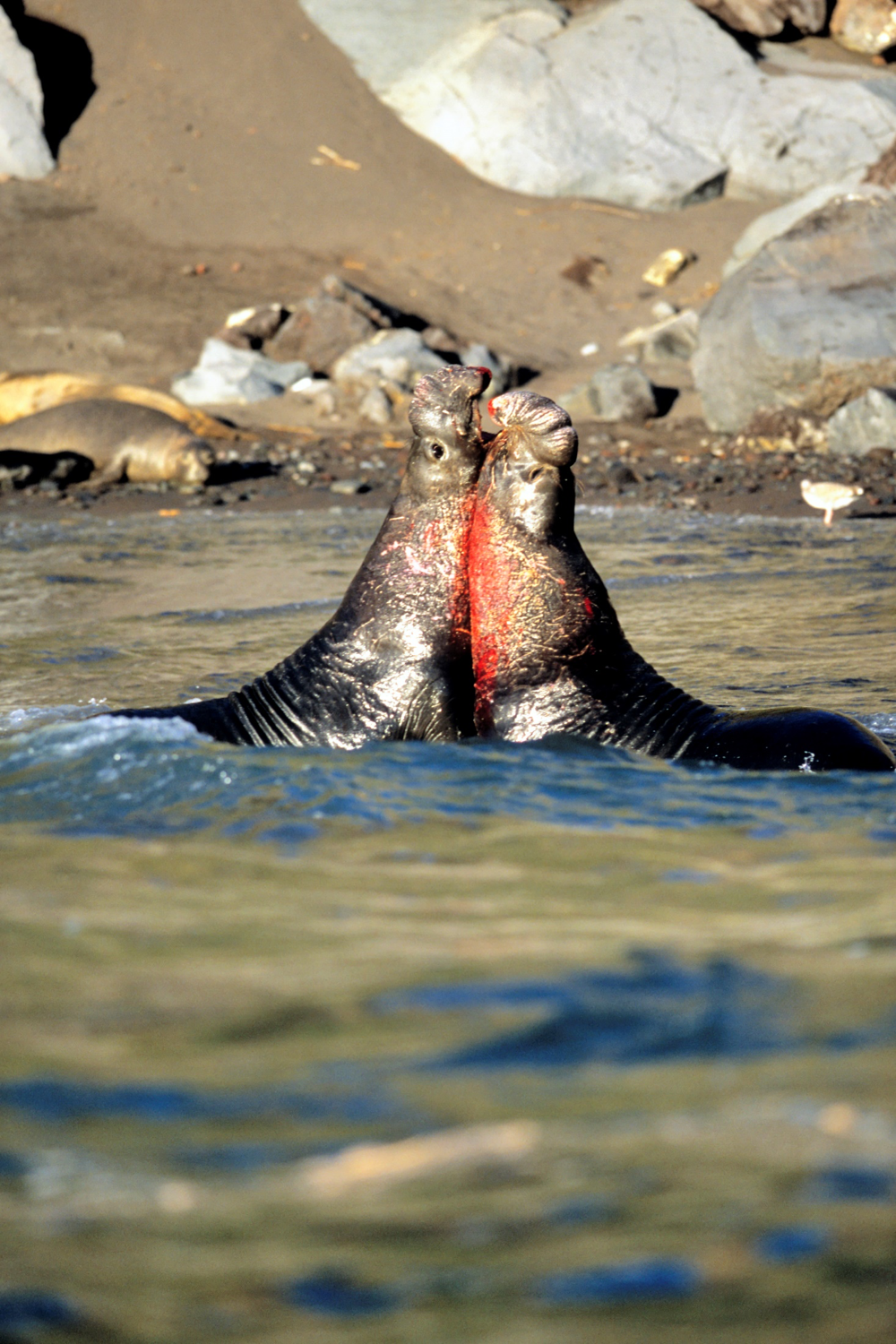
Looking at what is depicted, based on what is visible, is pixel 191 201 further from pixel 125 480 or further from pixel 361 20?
pixel 125 480

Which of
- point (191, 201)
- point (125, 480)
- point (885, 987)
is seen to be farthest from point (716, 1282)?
point (191, 201)

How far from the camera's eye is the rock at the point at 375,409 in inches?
675

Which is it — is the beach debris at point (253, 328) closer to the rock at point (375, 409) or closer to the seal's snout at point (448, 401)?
the rock at point (375, 409)

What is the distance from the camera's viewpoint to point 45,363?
1938 centimetres

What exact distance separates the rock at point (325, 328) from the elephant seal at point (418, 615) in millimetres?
14581

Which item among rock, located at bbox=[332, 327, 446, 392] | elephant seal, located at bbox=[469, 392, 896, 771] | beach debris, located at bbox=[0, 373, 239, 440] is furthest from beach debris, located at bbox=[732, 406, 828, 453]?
elephant seal, located at bbox=[469, 392, 896, 771]

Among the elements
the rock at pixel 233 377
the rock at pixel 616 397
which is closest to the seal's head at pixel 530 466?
the rock at pixel 616 397

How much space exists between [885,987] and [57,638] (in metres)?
6.32

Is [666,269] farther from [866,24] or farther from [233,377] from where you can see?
[866,24]

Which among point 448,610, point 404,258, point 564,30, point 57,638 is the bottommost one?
point 57,638

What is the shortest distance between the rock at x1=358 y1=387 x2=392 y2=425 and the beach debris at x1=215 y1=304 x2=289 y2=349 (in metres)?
2.90

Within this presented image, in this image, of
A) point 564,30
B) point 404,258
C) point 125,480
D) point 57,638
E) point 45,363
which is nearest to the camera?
point 57,638

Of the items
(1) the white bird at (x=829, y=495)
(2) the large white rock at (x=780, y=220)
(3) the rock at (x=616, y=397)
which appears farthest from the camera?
(2) the large white rock at (x=780, y=220)

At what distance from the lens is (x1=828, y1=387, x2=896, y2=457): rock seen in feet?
45.3
